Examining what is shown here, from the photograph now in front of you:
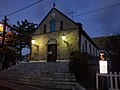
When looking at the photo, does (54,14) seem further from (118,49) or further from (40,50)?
(118,49)

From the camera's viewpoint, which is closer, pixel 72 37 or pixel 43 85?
pixel 43 85

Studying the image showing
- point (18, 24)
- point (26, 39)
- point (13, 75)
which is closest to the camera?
point (13, 75)

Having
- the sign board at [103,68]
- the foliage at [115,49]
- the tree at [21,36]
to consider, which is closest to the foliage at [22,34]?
the tree at [21,36]

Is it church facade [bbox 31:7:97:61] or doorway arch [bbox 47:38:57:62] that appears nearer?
church facade [bbox 31:7:97:61]

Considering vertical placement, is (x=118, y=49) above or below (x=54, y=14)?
below

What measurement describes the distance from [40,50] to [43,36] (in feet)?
6.39

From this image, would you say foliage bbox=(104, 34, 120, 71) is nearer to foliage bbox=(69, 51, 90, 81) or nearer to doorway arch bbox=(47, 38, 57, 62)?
foliage bbox=(69, 51, 90, 81)

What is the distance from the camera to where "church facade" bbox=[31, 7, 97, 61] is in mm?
16859

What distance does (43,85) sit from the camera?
1045cm

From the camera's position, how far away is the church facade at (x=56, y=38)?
1686 cm

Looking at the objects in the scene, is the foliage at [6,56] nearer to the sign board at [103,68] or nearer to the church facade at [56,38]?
the church facade at [56,38]

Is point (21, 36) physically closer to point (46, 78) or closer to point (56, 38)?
point (56, 38)

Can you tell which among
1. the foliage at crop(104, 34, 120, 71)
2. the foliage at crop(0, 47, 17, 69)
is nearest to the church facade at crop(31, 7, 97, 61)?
the foliage at crop(0, 47, 17, 69)

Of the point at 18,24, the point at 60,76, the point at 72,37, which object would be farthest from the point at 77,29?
the point at 18,24
